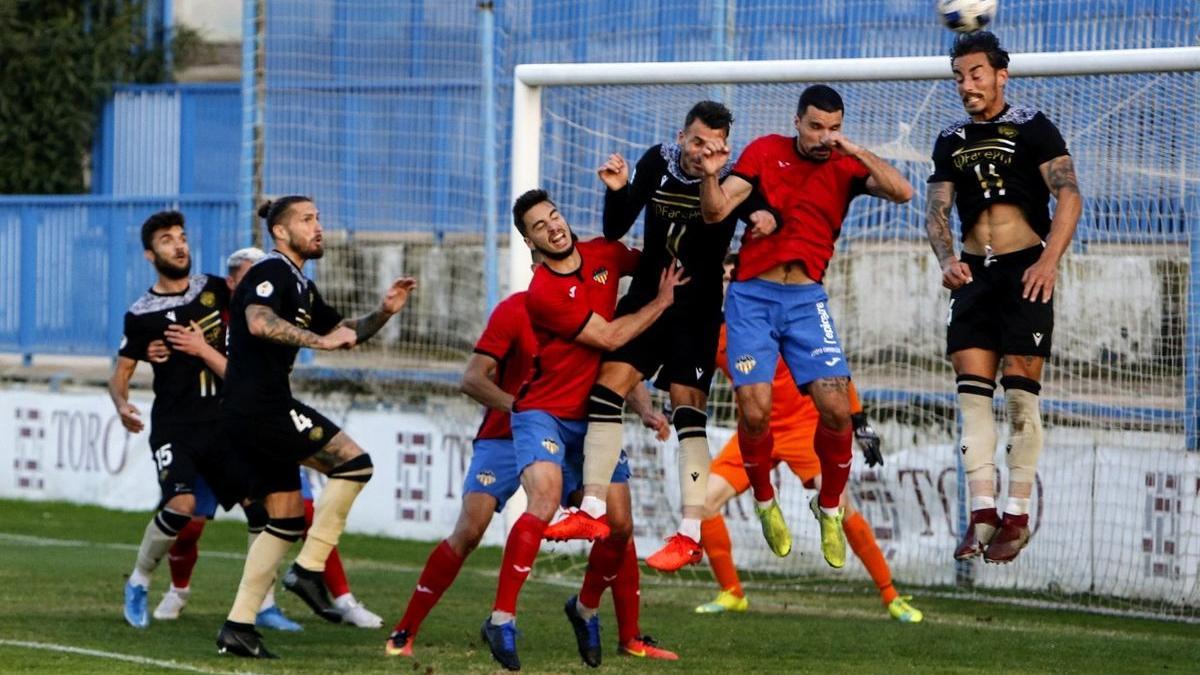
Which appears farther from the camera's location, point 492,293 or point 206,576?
point 492,293

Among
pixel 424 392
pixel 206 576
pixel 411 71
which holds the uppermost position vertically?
pixel 411 71

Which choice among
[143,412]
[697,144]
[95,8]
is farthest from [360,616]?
[95,8]

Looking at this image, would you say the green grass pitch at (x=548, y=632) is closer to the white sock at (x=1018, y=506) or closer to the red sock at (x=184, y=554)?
the red sock at (x=184, y=554)

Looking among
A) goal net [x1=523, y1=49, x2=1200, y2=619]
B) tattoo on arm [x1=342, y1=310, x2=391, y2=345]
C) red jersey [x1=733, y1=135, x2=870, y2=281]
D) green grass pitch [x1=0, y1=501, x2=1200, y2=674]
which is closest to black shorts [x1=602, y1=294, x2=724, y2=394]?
red jersey [x1=733, y1=135, x2=870, y2=281]

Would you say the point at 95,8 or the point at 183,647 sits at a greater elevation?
the point at 95,8

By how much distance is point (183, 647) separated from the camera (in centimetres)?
Answer: 1091

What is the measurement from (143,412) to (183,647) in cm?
805

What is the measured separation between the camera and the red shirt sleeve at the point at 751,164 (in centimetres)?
1000

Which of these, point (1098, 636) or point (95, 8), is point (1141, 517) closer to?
point (1098, 636)

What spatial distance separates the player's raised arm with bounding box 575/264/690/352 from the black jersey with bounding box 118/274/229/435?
3.17m

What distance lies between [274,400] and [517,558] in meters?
1.57

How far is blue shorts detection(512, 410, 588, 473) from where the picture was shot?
10219mm

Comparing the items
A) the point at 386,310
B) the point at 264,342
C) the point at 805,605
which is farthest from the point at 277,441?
the point at 805,605

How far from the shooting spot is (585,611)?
10.5 m
